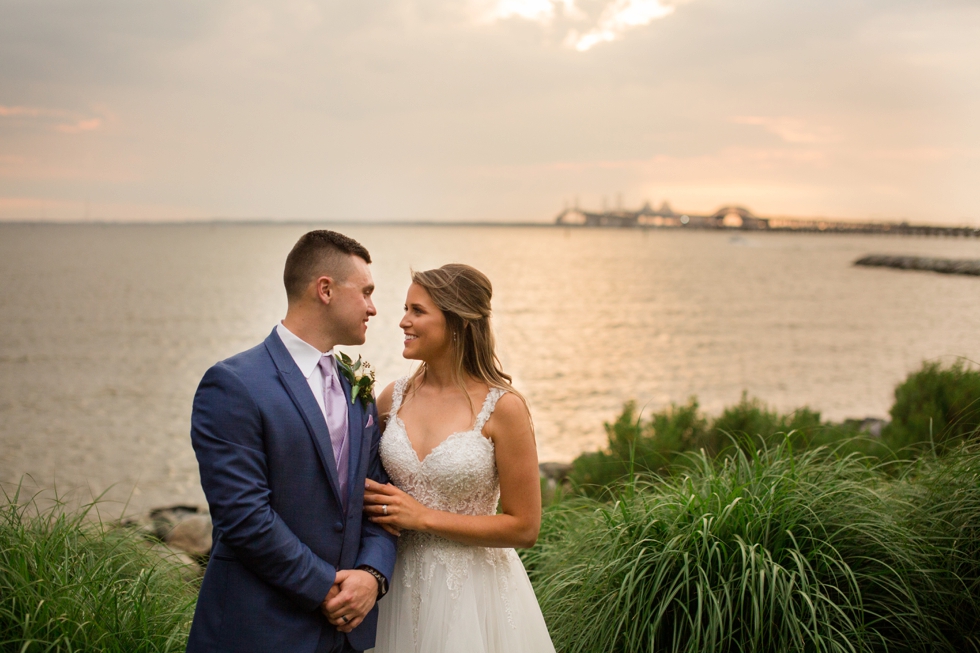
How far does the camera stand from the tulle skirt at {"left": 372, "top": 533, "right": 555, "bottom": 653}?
3074 millimetres

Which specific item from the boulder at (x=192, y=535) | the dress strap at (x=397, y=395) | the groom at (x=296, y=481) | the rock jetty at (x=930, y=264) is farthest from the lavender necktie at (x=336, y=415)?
the rock jetty at (x=930, y=264)

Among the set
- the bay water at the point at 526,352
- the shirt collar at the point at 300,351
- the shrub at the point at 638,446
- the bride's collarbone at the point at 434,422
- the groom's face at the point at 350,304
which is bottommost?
the bay water at the point at 526,352

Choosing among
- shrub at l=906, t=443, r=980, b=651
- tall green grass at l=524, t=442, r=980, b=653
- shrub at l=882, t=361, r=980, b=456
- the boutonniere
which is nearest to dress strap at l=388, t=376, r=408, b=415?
the boutonniere

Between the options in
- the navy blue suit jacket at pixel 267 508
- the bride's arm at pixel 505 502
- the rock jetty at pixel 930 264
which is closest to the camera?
the navy blue suit jacket at pixel 267 508

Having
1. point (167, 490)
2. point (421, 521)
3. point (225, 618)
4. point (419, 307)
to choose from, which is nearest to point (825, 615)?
point (421, 521)

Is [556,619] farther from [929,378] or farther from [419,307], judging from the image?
[929,378]

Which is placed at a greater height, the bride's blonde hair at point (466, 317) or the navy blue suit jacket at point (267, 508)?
the bride's blonde hair at point (466, 317)

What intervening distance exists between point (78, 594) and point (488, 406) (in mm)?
2159

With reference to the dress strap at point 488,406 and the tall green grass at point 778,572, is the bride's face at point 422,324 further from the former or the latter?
the tall green grass at point 778,572

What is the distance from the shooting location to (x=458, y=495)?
3156 mm

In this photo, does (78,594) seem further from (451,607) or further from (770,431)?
(770,431)

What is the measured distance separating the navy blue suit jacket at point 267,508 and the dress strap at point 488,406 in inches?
26.5

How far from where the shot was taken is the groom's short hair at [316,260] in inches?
108

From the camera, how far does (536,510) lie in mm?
3143
